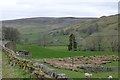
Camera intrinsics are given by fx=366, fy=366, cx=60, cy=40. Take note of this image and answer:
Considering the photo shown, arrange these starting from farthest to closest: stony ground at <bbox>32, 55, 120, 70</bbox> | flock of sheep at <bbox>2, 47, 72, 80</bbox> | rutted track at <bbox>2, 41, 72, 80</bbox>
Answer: stony ground at <bbox>32, 55, 120, 70</bbox> → flock of sheep at <bbox>2, 47, 72, 80</bbox> → rutted track at <bbox>2, 41, 72, 80</bbox>

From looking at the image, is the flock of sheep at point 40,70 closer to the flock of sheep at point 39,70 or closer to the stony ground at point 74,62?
the flock of sheep at point 39,70


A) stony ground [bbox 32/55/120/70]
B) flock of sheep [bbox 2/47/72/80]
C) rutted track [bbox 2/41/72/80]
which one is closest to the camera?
rutted track [bbox 2/41/72/80]

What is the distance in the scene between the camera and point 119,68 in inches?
1168

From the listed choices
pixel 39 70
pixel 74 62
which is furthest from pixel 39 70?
pixel 74 62


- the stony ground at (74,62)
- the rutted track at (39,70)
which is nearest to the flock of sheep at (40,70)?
the rutted track at (39,70)

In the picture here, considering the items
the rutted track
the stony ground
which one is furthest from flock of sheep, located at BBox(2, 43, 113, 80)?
the stony ground

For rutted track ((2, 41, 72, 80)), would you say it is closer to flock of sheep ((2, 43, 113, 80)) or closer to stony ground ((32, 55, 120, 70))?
flock of sheep ((2, 43, 113, 80))

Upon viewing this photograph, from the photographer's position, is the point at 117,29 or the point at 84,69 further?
the point at 117,29

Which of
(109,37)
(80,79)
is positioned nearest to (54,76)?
(80,79)

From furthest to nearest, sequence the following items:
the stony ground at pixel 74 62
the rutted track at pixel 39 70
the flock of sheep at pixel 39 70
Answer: the stony ground at pixel 74 62 < the flock of sheep at pixel 39 70 < the rutted track at pixel 39 70

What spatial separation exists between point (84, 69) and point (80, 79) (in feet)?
29.5

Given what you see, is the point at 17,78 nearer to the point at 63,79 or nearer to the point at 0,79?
the point at 0,79

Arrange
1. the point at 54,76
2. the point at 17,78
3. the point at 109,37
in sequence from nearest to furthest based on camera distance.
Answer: the point at 54,76 → the point at 17,78 → the point at 109,37

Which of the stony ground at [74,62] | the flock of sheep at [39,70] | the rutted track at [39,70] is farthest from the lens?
the stony ground at [74,62]
